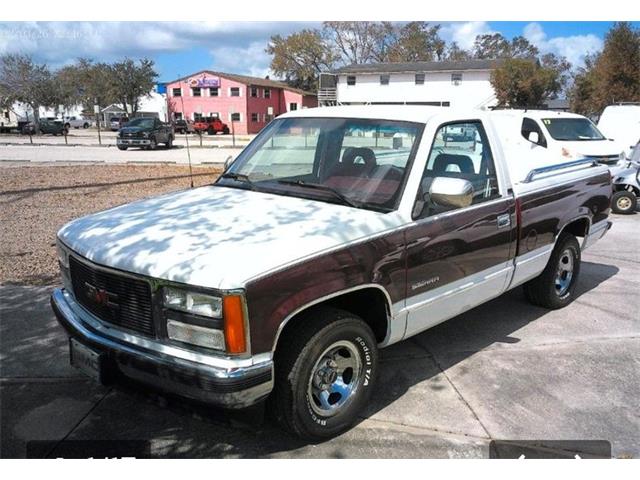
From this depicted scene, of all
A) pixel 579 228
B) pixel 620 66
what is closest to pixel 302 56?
pixel 620 66

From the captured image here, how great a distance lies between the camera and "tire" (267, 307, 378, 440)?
2943 mm

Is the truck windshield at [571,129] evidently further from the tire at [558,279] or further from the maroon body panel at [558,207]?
the tire at [558,279]

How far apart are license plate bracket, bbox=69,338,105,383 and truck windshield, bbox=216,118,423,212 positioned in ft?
5.20

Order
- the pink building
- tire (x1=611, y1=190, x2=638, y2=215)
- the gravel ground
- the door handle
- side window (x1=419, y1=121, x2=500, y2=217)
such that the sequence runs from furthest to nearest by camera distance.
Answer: the pink building
tire (x1=611, y1=190, x2=638, y2=215)
the gravel ground
the door handle
side window (x1=419, y1=121, x2=500, y2=217)

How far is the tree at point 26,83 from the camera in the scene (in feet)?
176

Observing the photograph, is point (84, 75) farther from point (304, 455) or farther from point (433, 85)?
point (304, 455)

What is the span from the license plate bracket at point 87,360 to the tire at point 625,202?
10849 mm

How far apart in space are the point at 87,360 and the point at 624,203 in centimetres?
1103

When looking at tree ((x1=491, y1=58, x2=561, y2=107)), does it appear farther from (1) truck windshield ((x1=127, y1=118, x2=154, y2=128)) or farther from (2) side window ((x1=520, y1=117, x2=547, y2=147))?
(2) side window ((x1=520, y1=117, x2=547, y2=147))

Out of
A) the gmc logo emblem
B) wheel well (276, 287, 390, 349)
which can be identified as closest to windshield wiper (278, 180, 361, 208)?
wheel well (276, 287, 390, 349)

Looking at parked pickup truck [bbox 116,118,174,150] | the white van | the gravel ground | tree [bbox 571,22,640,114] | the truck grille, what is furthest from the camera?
tree [bbox 571,22,640,114]

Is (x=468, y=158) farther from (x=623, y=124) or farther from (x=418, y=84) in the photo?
(x=418, y=84)

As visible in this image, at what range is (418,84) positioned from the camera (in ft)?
172
